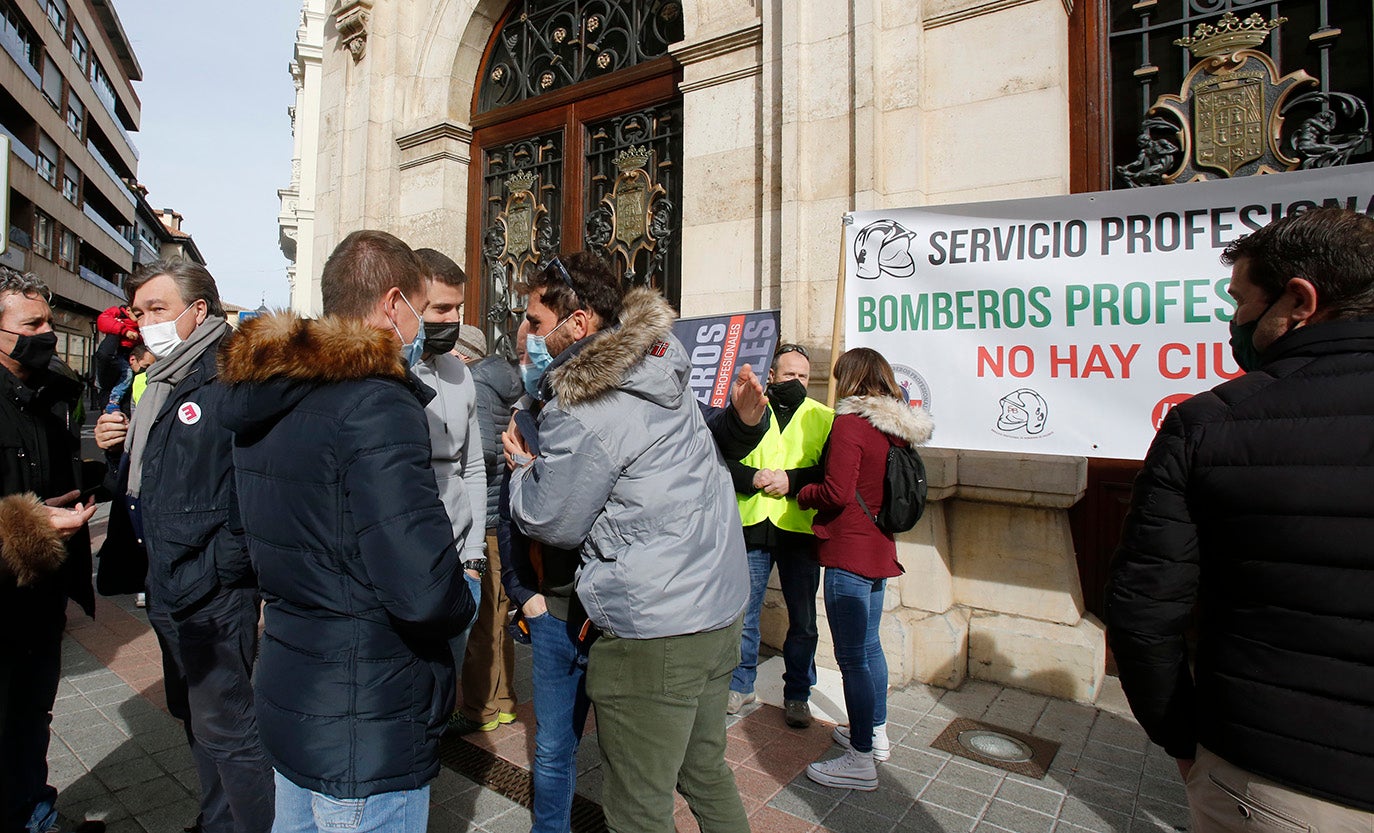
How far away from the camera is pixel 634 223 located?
642cm

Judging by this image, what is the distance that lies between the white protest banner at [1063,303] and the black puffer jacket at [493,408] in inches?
71.6

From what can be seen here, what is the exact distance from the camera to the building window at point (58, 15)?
122ft

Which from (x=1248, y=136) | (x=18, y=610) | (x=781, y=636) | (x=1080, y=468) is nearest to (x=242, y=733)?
(x=18, y=610)

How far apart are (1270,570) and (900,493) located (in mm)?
1837

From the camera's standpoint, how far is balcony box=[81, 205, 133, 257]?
4581cm

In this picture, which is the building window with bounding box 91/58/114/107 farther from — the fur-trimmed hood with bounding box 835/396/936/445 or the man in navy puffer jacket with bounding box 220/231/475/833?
the man in navy puffer jacket with bounding box 220/231/475/833

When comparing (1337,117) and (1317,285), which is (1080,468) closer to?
(1337,117)

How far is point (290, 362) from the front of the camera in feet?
5.39

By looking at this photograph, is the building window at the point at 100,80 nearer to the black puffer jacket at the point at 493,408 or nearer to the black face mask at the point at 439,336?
the black puffer jacket at the point at 493,408

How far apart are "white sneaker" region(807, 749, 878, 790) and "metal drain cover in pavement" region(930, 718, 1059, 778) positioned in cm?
55

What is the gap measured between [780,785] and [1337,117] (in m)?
4.21

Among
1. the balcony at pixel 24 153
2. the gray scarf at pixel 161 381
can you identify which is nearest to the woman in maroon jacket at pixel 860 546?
the gray scarf at pixel 161 381

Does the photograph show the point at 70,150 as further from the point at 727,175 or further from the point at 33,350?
the point at 33,350

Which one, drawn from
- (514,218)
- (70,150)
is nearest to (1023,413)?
(514,218)
